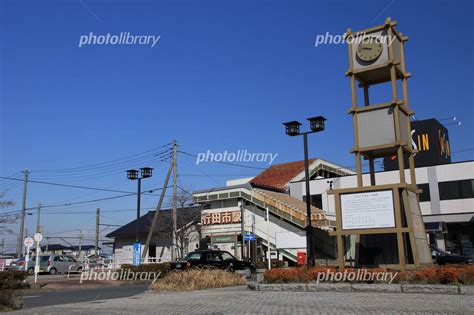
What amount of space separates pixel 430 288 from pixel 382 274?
5.99 feet

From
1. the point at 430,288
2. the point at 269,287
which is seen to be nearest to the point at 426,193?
the point at 269,287

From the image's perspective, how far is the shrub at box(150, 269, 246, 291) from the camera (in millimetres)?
18109

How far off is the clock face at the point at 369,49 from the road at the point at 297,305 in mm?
9230

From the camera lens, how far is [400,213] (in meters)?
16.5

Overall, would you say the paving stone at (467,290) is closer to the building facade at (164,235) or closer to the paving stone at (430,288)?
the paving stone at (430,288)

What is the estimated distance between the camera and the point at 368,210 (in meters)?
17.1

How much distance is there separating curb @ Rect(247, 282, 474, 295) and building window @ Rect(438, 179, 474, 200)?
2846cm

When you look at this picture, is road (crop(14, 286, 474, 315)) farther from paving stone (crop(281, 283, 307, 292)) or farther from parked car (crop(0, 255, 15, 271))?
parked car (crop(0, 255, 15, 271))

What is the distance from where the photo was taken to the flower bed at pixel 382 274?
13.8 meters

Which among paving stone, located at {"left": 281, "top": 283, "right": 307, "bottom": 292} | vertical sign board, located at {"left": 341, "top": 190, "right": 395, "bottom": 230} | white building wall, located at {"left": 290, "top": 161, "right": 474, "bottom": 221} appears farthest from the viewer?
white building wall, located at {"left": 290, "top": 161, "right": 474, "bottom": 221}

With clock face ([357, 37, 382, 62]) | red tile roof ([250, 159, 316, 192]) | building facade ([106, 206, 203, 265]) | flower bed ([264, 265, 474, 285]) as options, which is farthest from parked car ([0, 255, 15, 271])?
red tile roof ([250, 159, 316, 192])

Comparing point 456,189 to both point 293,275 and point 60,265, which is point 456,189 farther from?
point 60,265

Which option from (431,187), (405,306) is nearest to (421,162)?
(431,187)

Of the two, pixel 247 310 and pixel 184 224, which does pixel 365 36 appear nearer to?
pixel 247 310
